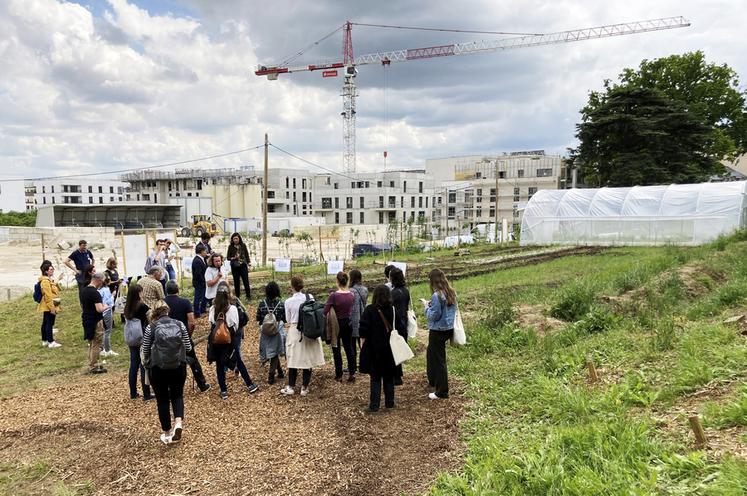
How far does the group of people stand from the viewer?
525 centimetres

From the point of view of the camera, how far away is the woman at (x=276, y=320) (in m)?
6.61

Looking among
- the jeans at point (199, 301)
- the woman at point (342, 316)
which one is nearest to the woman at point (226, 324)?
the woman at point (342, 316)

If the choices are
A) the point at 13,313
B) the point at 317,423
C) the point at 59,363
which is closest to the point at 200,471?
the point at 317,423

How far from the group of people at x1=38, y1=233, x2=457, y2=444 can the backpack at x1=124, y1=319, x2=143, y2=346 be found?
14 mm

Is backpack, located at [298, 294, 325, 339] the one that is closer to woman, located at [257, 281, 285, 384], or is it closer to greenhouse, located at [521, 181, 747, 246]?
woman, located at [257, 281, 285, 384]

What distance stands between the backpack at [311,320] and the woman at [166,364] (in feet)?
4.88

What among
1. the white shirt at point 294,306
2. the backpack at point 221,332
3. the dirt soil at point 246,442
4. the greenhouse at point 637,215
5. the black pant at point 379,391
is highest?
the greenhouse at point 637,215

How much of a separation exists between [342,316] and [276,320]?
3.08 feet

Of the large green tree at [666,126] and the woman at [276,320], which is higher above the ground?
the large green tree at [666,126]

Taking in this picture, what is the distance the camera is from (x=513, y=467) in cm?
392

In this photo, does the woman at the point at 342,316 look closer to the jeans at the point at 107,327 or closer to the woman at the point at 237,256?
the jeans at the point at 107,327

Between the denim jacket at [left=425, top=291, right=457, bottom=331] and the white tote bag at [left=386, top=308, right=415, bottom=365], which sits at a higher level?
the denim jacket at [left=425, top=291, right=457, bottom=331]

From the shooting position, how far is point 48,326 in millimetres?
9984


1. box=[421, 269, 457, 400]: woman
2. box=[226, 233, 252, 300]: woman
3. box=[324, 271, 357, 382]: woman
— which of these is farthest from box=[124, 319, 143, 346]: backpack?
box=[226, 233, 252, 300]: woman
